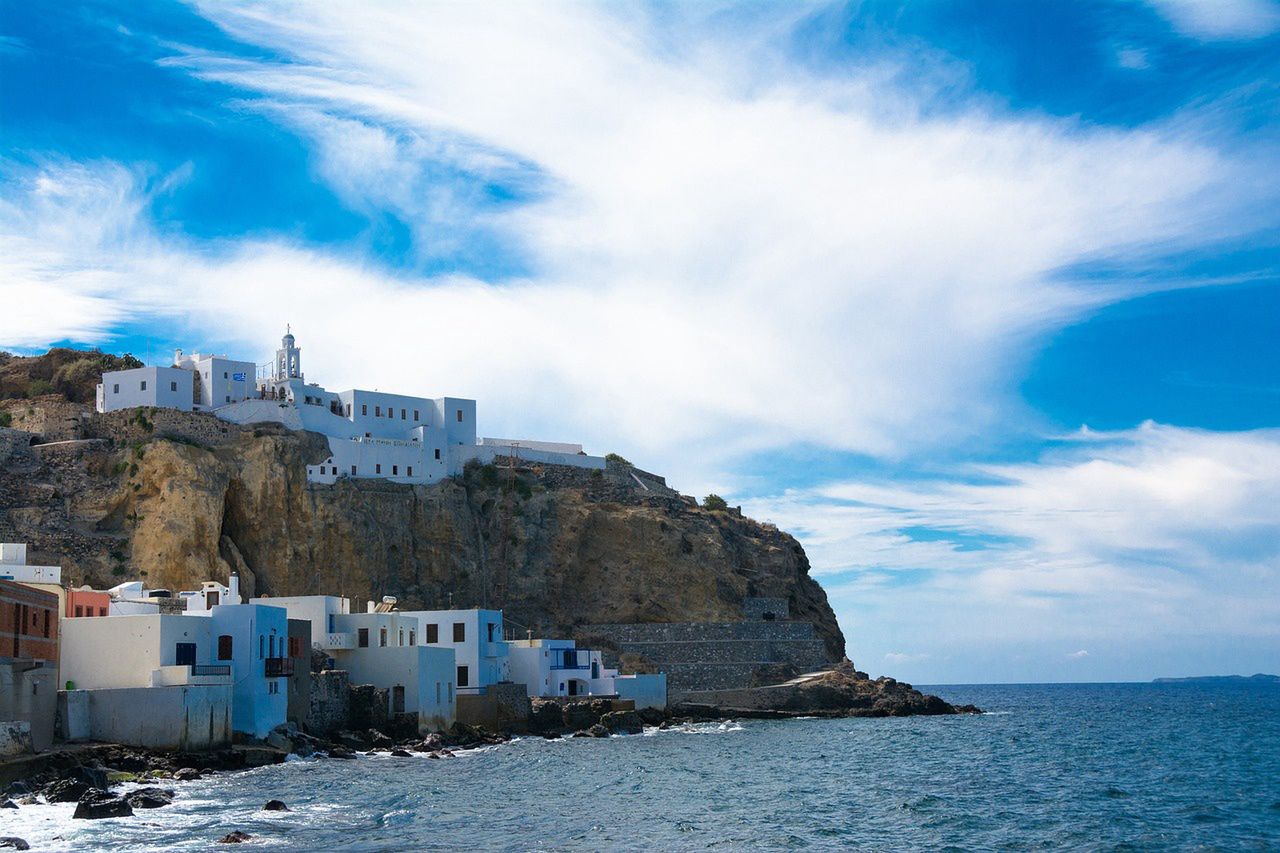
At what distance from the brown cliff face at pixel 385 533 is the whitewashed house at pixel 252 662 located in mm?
17757

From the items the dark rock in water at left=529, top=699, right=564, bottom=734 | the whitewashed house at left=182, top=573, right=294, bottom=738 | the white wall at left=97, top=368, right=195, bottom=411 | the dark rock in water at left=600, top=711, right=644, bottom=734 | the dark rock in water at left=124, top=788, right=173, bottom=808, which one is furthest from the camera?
the white wall at left=97, top=368, right=195, bottom=411

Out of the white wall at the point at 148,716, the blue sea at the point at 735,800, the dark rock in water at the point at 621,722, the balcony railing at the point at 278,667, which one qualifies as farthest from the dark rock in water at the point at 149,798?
the dark rock in water at the point at 621,722

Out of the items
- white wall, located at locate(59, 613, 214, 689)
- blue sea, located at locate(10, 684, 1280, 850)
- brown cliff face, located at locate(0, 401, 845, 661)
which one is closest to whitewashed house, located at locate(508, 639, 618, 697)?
blue sea, located at locate(10, 684, 1280, 850)

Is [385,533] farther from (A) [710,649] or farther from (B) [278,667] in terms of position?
(B) [278,667]

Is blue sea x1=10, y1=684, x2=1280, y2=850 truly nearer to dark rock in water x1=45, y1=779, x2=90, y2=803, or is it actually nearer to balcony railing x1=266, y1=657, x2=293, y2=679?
dark rock in water x1=45, y1=779, x2=90, y2=803

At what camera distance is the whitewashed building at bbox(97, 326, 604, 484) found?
68.9 meters

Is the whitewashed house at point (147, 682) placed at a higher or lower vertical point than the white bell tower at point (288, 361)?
lower

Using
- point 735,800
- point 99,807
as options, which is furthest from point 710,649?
point 99,807

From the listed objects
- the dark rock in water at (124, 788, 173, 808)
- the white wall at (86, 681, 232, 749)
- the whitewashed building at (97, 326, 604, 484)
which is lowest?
the dark rock in water at (124, 788, 173, 808)

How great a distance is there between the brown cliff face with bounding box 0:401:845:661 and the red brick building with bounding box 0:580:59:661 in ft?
69.4

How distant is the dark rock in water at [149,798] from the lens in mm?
31391

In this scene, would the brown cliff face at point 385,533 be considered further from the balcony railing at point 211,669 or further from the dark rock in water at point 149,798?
the dark rock in water at point 149,798

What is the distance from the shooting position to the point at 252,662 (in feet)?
143

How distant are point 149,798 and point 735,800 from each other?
14.7m
